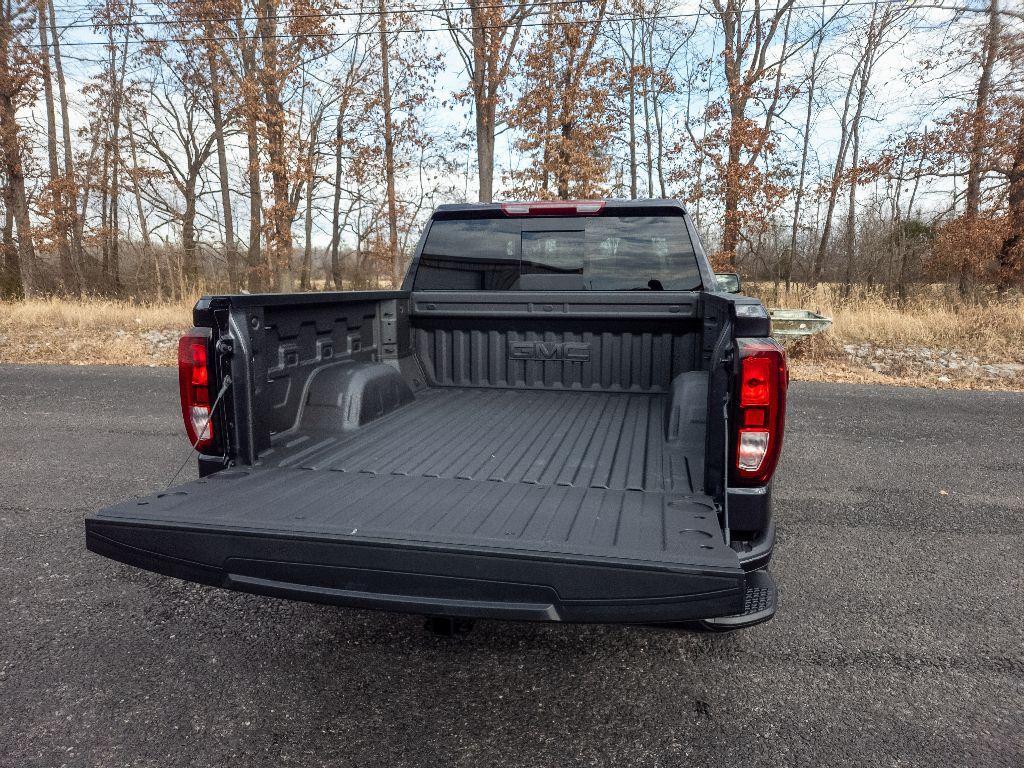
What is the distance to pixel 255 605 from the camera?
116 inches

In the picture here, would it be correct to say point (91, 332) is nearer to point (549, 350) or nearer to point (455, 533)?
point (549, 350)

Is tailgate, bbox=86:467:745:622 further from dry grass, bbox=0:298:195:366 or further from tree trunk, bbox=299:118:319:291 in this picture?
tree trunk, bbox=299:118:319:291

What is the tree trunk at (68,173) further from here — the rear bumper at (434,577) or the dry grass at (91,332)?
the rear bumper at (434,577)

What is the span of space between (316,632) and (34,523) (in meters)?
2.41

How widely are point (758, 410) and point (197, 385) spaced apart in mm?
2076

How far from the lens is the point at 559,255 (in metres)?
4.00

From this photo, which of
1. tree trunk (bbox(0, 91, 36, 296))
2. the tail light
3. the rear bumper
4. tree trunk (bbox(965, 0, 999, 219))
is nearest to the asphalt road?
the rear bumper

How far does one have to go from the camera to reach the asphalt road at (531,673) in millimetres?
2002

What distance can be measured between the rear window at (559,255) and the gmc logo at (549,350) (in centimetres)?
37

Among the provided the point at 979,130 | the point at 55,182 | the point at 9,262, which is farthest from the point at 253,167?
the point at 979,130

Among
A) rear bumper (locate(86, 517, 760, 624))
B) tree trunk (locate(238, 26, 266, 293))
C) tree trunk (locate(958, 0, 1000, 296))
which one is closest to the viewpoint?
rear bumper (locate(86, 517, 760, 624))

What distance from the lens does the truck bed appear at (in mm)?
1588

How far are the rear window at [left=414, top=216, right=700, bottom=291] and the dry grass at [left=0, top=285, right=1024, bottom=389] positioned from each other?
659 centimetres

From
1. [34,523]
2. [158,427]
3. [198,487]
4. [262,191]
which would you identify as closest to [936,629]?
[198,487]
